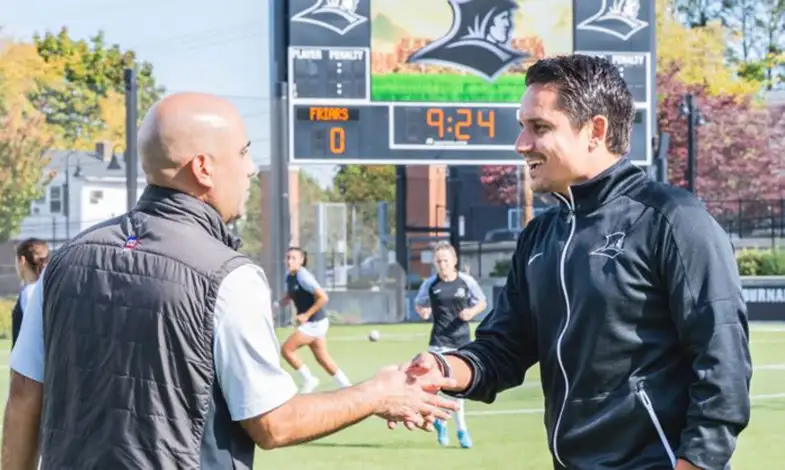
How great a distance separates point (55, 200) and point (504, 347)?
3779 centimetres

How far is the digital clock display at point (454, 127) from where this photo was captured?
2488cm

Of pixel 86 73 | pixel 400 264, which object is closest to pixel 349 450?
pixel 400 264

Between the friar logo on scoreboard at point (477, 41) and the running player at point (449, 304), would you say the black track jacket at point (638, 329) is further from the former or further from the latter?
the friar logo on scoreboard at point (477, 41)

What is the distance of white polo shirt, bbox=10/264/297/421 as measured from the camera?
3.52 metres

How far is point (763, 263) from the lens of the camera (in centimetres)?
3344

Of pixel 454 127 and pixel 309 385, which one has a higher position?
pixel 454 127

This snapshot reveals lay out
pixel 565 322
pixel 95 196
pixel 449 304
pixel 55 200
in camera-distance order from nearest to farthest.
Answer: pixel 565 322 → pixel 449 304 → pixel 55 200 → pixel 95 196

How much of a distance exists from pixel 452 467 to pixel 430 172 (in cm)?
3019

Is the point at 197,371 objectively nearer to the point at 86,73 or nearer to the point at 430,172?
the point at 430,172

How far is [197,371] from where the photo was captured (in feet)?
11.6

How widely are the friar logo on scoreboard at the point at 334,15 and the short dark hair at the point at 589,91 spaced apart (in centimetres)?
2095

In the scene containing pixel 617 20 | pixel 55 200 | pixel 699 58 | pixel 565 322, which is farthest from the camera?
pixel 699 58

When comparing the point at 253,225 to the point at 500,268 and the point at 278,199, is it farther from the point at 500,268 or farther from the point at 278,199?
the point at 500,268

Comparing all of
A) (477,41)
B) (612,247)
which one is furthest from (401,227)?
(612,247)
